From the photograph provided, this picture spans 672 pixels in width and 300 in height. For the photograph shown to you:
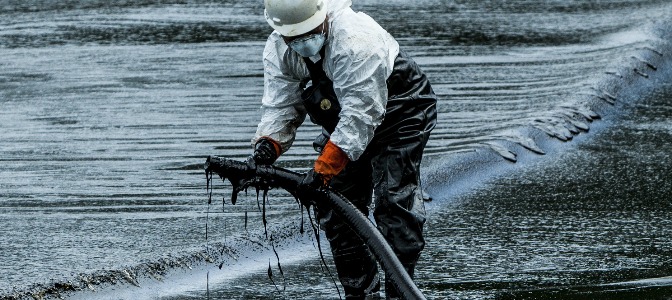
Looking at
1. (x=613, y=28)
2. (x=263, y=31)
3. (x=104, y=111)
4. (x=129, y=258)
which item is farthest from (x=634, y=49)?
(x=129, y=258)

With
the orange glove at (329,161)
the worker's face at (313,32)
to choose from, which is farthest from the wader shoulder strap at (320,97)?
the orange glove at (329,161)

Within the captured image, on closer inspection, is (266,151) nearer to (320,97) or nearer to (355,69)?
(320,97)

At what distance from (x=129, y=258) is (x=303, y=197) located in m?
1.49

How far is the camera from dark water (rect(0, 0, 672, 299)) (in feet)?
20.4

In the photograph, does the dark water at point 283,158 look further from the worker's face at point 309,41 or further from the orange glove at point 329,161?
the worker's face at point 309,41

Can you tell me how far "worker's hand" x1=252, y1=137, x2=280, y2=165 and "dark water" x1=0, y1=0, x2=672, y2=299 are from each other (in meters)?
0.77

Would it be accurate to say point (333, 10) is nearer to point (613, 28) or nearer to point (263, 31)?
point (263, 31)

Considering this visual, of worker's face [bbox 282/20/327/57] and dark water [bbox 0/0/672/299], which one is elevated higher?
worker's face [bbox 282/20/327/57]

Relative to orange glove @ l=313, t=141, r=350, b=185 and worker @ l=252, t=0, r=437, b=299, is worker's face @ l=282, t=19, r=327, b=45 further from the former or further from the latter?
orange glove @ l=313, t=141, r=350, b=185

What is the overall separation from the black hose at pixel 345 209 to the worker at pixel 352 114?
9 cm

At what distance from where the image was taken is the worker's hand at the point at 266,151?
5.41 m

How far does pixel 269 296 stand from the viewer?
5.88 meters

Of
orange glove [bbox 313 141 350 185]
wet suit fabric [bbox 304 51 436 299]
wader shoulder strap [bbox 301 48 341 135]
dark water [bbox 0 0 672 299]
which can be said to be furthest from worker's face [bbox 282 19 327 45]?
dark water [bbox 0 0 672 299]

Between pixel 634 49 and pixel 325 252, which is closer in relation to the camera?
pixel 325 252
